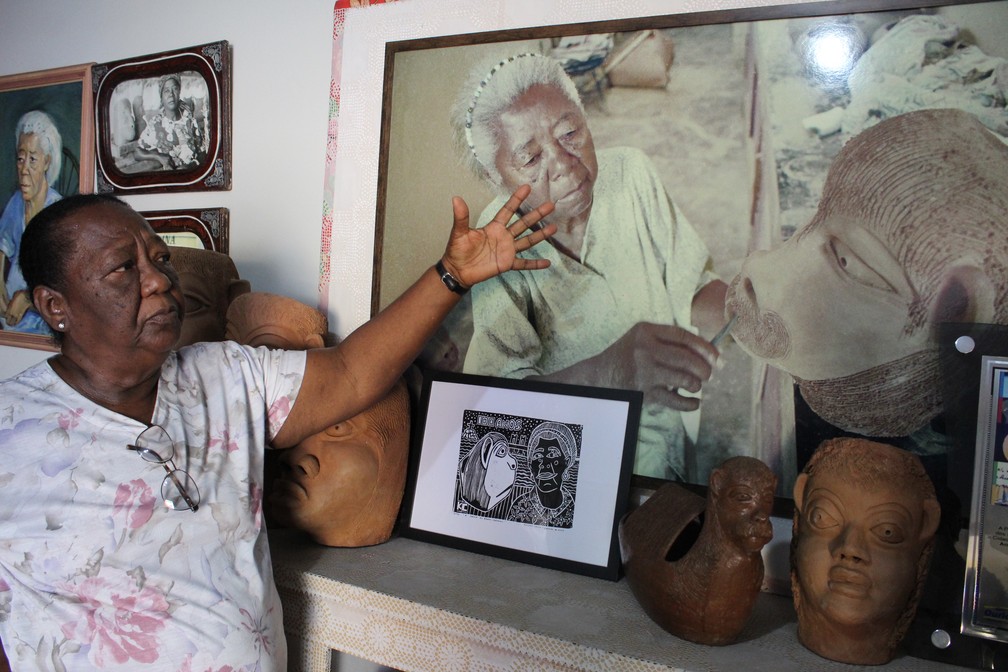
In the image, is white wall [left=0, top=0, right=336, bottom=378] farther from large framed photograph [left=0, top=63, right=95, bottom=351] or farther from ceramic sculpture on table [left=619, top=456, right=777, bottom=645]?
ceramic sculpture on table [left=619, top=456, right=777, bottom=645]

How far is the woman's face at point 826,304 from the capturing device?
1276 millimetres

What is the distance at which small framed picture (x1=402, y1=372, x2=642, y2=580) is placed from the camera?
4.73 ft

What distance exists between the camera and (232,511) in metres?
1.30

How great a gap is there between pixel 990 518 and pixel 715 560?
39cm

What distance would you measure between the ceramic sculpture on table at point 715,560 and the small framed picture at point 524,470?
219mm

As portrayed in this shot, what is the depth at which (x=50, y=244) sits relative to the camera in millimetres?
1209

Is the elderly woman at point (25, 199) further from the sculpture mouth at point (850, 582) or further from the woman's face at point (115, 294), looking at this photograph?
the sculpture mouth at point (850, 582)

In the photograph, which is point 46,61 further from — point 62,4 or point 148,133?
point 148,133

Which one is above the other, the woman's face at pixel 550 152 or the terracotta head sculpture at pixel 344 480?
the woman's face at pixel 550 152

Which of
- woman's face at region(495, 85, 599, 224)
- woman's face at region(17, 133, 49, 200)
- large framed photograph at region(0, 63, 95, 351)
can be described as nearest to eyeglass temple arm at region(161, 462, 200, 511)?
woman's face at region(495, 85, 599, 224)

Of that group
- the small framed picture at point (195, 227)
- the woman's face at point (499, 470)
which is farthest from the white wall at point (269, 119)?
the woman's face at point (499, 470)

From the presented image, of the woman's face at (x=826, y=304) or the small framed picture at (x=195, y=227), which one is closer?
the woman's face at (x=826, y=304)

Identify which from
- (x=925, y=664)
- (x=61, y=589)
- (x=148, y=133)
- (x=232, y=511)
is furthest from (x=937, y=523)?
(x=148, y=133)

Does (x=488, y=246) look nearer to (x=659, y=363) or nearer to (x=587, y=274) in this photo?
(x=587, y=274)
